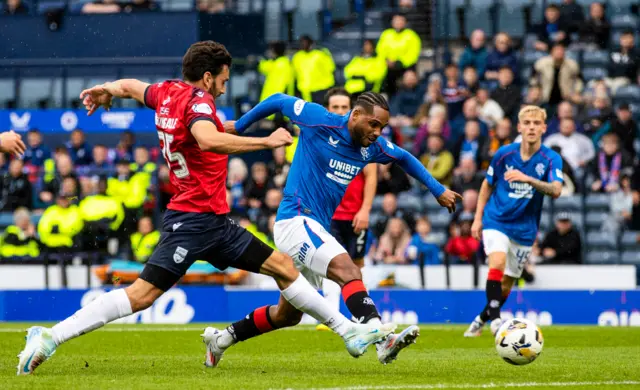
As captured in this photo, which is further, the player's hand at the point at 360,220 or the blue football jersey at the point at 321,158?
the player's hand at the point at 360,220

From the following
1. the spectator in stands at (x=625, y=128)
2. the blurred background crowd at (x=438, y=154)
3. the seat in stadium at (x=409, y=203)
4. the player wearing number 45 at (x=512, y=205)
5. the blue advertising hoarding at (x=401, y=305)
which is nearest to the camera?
the player wearing number 45 at (x=512, y=205)

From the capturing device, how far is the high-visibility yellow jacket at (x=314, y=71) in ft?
70.7

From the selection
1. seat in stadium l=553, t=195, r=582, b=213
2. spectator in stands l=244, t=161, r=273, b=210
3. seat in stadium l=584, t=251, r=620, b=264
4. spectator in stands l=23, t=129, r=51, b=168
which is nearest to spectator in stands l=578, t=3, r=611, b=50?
seat in stadium l=553, t=195, r=582, b=213

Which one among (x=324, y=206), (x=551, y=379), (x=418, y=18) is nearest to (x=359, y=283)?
(x=324, y=206)

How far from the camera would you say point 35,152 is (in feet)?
72.0

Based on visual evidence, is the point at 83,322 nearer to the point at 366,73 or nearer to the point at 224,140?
the point at 224,140

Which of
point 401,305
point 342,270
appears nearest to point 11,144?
point 342,270

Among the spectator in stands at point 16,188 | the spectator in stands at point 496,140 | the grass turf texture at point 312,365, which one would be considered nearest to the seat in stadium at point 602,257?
the spectator in stands at point 496,140

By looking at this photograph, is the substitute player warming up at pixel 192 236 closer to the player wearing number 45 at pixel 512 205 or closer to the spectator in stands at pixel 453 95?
the player wearing number 45 at pixel 512 205

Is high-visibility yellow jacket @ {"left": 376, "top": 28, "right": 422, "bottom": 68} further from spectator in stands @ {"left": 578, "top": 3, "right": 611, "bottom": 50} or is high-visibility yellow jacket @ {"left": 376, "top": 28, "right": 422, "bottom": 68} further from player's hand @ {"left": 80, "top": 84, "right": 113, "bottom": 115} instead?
player's hand @ {"left": 80, "top": 84, "right": 113, "bottom": 115}

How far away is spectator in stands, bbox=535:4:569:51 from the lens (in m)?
21.6

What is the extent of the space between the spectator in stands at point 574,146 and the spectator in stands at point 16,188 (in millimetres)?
8633

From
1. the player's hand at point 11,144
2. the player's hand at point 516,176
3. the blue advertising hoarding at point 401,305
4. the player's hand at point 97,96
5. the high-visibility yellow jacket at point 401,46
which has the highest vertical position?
the player's hand at point 97,96

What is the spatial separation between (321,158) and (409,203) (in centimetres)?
1077
